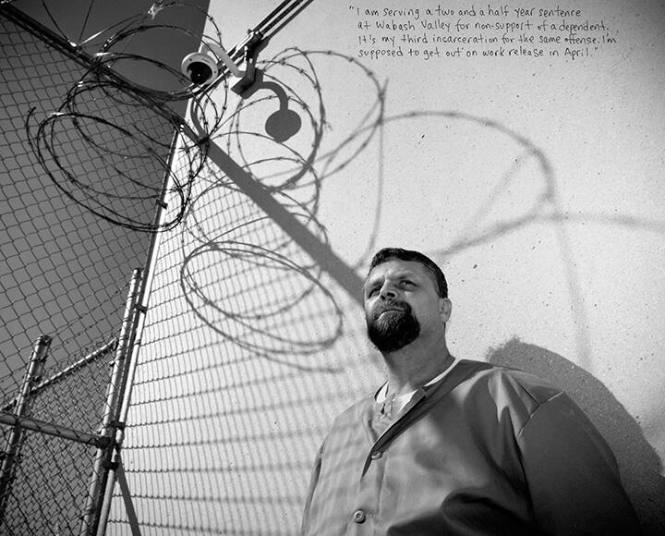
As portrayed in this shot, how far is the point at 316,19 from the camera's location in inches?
109

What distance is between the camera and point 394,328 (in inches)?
53.5

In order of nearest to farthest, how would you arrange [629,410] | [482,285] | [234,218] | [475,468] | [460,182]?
[475,468] < [629,410] < [482,285] < [460,182] < [234,218]

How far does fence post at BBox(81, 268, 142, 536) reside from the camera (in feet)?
6.45

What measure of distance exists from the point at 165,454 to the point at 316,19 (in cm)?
277

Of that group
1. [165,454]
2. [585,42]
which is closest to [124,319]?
[165,454]

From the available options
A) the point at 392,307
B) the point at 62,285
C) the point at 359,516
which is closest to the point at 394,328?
the point at 392,307

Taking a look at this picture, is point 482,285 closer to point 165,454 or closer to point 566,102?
point 566,102

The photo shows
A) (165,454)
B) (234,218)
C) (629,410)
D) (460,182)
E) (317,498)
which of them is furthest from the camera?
(234,218)

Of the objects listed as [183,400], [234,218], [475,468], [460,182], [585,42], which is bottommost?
[475,468]

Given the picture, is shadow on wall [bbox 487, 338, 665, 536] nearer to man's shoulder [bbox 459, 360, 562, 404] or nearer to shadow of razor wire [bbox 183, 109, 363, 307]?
man's shoulder [bbox 459, 360, 562, 404]

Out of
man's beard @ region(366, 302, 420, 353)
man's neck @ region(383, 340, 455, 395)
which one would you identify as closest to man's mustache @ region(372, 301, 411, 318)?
man's beard @ region(366, 302, 420, 353)

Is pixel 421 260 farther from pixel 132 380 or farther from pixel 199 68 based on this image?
pixel 199 68

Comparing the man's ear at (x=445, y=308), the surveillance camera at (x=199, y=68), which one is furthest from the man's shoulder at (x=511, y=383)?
the surveillance camera at (x=199, y=68)

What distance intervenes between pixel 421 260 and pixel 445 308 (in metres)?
0.19
